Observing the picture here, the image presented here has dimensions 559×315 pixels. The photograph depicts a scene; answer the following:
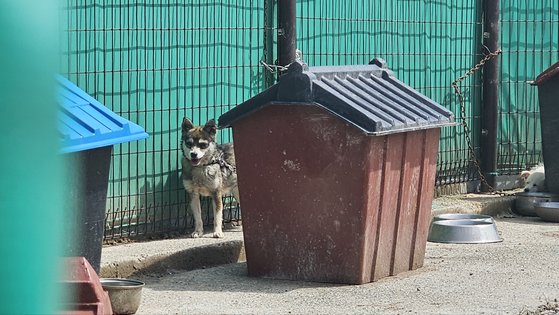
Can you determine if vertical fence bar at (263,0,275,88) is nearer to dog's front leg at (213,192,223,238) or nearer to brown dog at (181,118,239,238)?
brown dog at (181,118,239,238)

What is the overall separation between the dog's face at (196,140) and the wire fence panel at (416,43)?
54.9 inches

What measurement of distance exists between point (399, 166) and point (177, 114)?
2.40m

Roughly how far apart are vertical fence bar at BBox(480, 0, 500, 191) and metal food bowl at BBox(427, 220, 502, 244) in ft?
8.96

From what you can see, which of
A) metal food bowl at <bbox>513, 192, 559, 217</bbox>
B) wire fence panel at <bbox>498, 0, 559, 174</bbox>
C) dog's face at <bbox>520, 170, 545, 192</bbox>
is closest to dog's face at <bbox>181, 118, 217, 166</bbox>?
metal food bowl at <bbox>513, 192, 559, 217</bbox>

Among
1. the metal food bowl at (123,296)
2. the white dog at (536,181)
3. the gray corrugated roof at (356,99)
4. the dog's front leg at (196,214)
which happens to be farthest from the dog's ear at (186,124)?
the white dog at (536,181)

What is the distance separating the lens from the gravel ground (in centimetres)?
634

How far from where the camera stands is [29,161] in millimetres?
2018

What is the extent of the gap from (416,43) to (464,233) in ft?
9.69

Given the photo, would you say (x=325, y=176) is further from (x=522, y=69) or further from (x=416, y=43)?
(x=522, y=69)

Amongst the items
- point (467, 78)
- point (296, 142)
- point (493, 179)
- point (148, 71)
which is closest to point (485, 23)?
point (467, 78)

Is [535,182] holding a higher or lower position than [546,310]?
higher

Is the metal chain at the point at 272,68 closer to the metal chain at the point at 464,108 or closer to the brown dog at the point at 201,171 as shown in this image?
the brown dog at the point at 201,171

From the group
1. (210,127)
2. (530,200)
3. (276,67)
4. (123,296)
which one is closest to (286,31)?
(276,67)

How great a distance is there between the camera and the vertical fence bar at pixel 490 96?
11.7 metres
